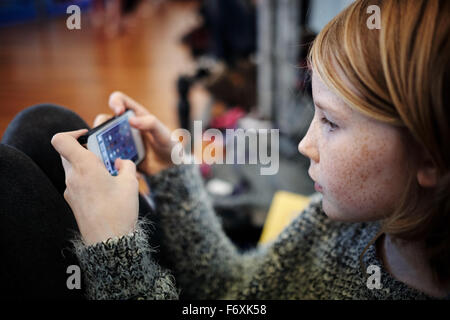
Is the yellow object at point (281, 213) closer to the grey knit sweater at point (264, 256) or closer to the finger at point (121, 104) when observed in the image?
the grey knit sweater at point (264, 256)

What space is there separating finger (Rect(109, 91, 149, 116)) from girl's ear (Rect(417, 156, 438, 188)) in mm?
459

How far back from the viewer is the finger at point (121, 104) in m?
0.70

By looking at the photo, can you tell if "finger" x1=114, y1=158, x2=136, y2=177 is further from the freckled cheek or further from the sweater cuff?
the freckled cheek

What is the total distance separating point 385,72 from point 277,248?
43 centimetres

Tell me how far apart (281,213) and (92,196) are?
769 mm

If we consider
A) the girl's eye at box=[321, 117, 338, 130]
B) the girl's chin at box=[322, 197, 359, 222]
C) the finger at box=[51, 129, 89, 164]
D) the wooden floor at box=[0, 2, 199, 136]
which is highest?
the wooden floor at box=[0, 2, 199, 136]

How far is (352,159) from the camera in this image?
531 millimetres

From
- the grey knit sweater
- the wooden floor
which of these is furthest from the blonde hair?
Answer: the wooden floor

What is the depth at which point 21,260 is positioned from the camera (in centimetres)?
52

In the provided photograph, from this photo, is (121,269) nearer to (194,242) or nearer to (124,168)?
(124,168)

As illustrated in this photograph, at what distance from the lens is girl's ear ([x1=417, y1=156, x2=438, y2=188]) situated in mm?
511

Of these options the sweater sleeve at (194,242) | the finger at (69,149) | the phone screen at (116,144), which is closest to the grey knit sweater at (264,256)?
the sweater sleeve at (194,242)
